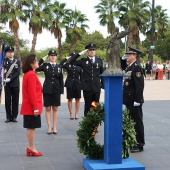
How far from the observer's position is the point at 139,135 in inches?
317

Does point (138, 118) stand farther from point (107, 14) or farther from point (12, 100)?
point (107, 14)

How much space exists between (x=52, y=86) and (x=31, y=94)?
8.22ft

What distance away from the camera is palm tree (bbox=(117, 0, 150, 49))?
44500mm

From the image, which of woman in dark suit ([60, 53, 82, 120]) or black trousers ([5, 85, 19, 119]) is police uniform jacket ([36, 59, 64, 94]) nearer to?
black trousers ([5, 85, 19, 119])

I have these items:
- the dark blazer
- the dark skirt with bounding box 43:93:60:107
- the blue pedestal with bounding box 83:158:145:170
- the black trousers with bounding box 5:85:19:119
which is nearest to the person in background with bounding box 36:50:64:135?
the dark skirt with bounding box 43:93:60:107

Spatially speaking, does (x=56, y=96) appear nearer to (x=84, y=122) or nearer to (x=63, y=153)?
(x=63, y=153)

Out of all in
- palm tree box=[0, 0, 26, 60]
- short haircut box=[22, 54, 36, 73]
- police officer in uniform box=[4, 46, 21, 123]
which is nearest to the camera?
short haircut box=[22, 54, 36, 73]

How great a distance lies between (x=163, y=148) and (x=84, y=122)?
2.20 metres

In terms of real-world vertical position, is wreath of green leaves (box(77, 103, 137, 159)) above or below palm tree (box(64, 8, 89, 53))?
below

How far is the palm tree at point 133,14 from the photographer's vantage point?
1752 inches

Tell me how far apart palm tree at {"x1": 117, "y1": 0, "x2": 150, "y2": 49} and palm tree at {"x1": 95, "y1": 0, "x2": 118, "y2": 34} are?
3.47 ft

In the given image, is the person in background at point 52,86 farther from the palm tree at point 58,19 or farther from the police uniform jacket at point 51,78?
the palm tree at point 58,19

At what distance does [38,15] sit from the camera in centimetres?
4478

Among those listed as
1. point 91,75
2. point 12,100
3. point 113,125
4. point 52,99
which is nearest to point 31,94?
point 113,125
